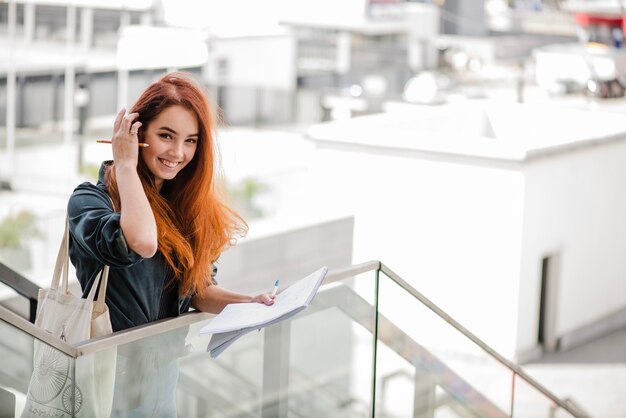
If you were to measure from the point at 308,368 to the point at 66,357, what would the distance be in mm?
1300

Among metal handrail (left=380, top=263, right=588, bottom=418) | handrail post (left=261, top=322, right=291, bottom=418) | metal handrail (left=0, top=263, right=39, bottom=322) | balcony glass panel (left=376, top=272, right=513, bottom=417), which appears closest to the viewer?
handrail post (left=261, top=322, right=291, bottom=418)

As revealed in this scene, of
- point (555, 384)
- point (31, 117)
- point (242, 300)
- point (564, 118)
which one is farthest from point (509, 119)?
point (31, 117)

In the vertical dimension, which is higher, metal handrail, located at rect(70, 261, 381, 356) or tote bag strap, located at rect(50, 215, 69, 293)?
tote bag strap, located at rect(50, 215, 69, 293)

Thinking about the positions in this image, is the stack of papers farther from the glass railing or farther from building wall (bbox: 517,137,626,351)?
building wall (bbox: 517,137,626,351)

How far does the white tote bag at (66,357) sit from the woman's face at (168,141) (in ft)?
1.16

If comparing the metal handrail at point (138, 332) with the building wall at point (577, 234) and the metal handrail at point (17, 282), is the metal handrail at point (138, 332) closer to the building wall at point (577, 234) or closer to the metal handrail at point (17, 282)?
the metal handrail at point (17, 282)

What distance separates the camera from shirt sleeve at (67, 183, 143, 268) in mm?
2877

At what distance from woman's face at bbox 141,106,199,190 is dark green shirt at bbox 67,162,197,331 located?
0.15m

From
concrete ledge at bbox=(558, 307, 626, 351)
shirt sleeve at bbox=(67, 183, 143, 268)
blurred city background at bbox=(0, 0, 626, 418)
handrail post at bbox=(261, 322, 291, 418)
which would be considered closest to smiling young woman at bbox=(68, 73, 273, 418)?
shirt sleeve at bbox=(67, 183, 143, 268)

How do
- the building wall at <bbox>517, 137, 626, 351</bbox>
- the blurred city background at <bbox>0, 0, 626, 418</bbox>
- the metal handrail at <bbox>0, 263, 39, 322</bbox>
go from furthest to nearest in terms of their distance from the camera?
the building wall at <bbox>517, 137, 626, 351</bbox> < the blurred city background at <bbox>0, 0, 626, 418</bbox> < the metal handrail at <bbox>0, 263, 39, 322</bbox>

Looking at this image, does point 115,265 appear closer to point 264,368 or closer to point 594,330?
point 264,368

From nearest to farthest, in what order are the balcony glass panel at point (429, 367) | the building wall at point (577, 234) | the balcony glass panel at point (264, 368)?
the balcony glass panel at point (264, 368) → the balcony glass panel at point (429, 367) → the building wall at point (577, 234)

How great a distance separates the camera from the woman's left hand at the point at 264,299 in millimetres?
3418

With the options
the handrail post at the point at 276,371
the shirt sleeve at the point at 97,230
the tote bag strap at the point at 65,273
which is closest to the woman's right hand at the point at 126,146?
the shirt sleeve at the point at 97,230
